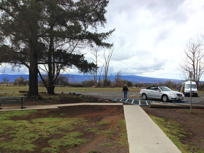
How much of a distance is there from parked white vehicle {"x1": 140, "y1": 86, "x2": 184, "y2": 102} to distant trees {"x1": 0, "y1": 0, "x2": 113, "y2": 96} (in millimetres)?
7043

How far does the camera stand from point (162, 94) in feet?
79.0

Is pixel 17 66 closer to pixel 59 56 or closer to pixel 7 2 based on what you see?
pixel 59 56

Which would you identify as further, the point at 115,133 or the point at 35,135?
the point at 115,133

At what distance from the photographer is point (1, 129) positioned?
9406 millimetres

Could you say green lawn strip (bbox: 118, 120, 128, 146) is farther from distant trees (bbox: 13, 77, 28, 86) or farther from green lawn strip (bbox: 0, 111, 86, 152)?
distant trees (bbox: 13, 77, 28, 86)

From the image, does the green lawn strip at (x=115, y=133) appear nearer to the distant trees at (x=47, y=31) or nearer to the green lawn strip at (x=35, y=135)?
the green lawn strip at (x=35, y=135)

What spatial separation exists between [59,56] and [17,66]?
386cm

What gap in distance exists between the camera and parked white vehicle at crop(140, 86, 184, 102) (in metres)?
23.4

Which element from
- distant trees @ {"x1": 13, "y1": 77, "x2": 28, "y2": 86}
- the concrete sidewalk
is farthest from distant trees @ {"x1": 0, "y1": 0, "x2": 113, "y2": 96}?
distant trees @ {"x1": 13, "y1": 77, "x2": 28, "y2": 86}

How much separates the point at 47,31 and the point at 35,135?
10.8 metres

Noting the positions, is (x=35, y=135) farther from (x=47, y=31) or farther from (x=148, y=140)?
(x=47, y=31)

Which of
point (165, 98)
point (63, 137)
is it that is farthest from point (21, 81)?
point (63, 137)

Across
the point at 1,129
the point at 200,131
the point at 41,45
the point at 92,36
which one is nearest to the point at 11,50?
the point at 41,45

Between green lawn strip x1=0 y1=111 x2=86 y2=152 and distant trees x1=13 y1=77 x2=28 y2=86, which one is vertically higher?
distant trees x1=13 y1=77 x2=28 y2=86
